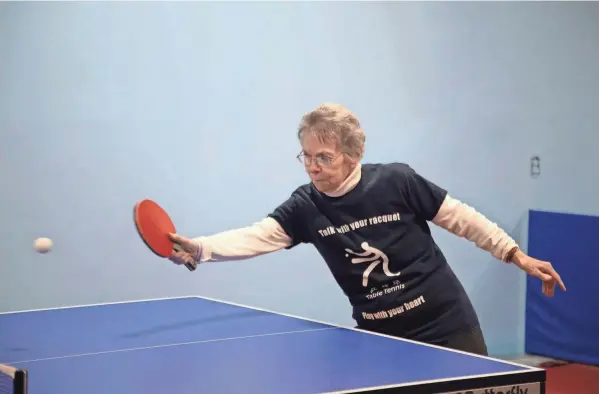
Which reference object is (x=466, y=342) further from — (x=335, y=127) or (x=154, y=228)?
(x=154, y=228)

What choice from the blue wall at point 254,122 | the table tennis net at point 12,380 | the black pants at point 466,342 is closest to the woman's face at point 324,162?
the black pants at point 466,342

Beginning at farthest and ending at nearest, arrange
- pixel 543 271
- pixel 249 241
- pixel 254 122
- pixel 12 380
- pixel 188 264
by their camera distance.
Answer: pixel 254 122
pixel 249 241
pixel 188 264
pixel 543 271
pixel 12 380

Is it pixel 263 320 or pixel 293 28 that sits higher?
pixel 293 28

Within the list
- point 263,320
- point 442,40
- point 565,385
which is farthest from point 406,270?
point 442,40

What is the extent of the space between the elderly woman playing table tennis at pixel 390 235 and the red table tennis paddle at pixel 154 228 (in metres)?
0.51

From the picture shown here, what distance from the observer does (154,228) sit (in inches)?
133

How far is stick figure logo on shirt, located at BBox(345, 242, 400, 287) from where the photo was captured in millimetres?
3270

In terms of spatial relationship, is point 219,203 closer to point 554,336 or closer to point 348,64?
point 348,64

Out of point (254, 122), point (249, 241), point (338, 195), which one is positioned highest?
point (254, 122)

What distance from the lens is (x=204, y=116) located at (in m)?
5.35

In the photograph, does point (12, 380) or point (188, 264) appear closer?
point (12, 380)

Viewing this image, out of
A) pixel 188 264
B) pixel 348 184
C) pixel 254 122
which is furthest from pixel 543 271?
pixel 254 122

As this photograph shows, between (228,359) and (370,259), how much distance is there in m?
0.62

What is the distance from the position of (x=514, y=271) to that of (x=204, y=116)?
2.43m
